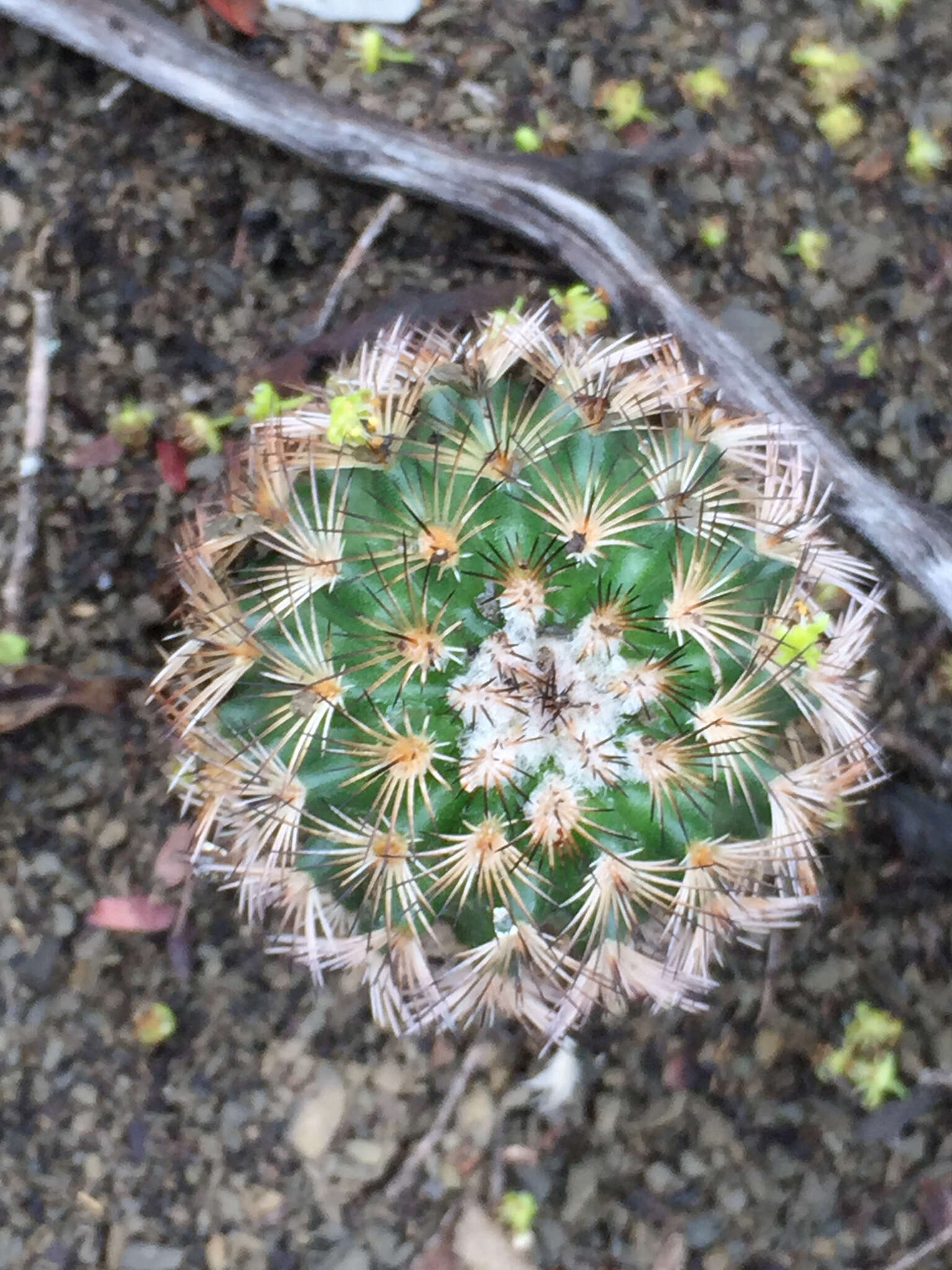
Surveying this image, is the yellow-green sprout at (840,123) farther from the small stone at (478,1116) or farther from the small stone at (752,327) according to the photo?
the small stone at (478,1116)

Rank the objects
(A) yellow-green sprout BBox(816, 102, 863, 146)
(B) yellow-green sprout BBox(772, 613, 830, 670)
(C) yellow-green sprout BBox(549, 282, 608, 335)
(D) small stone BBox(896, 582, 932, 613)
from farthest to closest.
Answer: (A) yellow-green sprout BBox(816, 102, 863, 146) < (D) small stone BBox(896, 582, 932, 613) < (C) yellow-green sprout BBox(549, 282, 608, 335) < (B) yellow-green sprout BBox(772, 613, 830, 670)

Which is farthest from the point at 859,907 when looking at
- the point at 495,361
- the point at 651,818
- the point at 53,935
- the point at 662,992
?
the point at 53,935

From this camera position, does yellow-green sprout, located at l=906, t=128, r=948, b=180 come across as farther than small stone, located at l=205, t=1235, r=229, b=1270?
Yes

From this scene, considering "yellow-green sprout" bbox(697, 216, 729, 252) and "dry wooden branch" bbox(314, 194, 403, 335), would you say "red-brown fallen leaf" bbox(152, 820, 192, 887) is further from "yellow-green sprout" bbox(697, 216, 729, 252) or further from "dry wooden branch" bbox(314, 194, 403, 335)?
"yellow-green sprout" bbox(697, 216, 729, 252)

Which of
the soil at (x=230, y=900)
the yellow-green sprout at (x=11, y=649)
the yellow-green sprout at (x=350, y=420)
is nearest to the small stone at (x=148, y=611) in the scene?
the soil at (x=230, y=900)

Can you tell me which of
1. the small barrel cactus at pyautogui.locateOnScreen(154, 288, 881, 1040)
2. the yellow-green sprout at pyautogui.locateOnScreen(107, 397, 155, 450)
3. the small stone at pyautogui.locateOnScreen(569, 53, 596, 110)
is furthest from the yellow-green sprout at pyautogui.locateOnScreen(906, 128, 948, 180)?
the yellow-green sprout at pyautogui.locateOnScreen(107, 397, 155, 450)

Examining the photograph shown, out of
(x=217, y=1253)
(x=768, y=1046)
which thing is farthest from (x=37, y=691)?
(x=768, y=1046)

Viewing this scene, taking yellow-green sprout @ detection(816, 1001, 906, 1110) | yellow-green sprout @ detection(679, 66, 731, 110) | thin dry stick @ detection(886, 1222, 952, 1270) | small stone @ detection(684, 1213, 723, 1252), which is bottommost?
small stone @ detection(684, 1213, 723, 1252)
